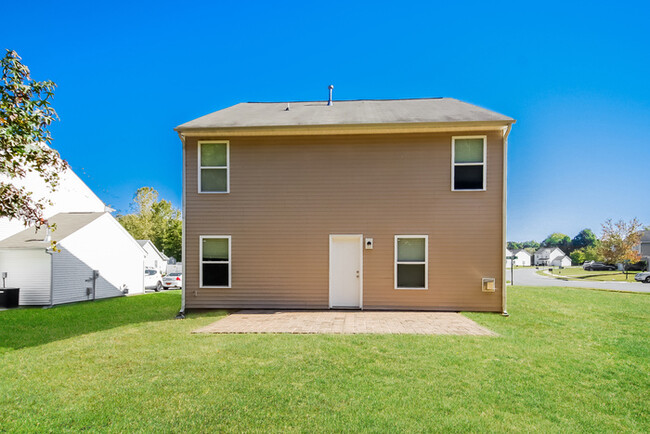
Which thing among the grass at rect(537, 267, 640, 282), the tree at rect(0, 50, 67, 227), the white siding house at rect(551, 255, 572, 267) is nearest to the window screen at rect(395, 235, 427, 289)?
the tree at rect(0, 50, 67, 227)

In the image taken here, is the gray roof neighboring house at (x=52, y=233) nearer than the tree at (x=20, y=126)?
No

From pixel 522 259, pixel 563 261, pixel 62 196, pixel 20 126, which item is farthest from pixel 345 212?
pixel 522 259

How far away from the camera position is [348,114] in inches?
388

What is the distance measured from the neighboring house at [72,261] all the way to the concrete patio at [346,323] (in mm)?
9364

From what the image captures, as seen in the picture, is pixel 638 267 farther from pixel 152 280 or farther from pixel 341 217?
pixel 152 280

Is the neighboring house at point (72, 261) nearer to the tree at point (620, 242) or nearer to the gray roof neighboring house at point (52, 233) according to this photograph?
the gray roof neighboring house at point (52, 233)

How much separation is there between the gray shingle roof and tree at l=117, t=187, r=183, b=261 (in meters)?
28.8

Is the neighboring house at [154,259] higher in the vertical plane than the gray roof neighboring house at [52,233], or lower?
lower

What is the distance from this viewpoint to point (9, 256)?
1279cm

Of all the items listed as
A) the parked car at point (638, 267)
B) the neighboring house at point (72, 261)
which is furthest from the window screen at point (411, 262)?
the parked car at point (638, 267)

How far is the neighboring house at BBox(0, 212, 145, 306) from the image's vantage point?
12695 mm

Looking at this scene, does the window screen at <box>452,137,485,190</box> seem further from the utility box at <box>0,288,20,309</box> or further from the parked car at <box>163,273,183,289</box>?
the parked car at <box>163,273,183,289</box>

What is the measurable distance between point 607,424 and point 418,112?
8.34 meters

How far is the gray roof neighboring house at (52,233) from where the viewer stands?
12.7 metres
